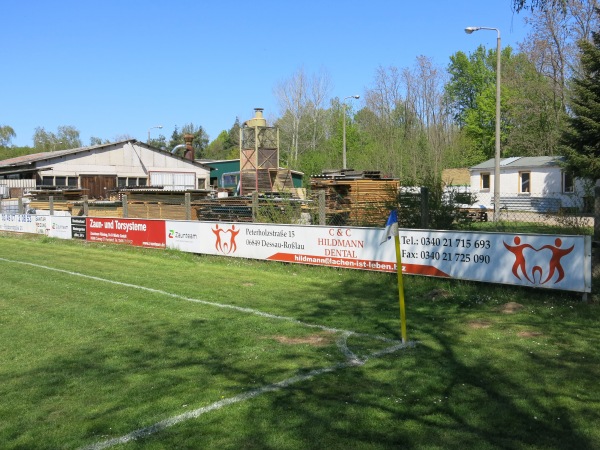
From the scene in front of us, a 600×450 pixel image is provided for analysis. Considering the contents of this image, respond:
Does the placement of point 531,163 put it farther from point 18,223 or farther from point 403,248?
point 403,248

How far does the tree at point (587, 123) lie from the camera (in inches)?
1110

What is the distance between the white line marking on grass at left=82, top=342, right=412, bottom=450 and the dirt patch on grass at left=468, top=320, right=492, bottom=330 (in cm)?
193

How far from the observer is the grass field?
17.5 feet

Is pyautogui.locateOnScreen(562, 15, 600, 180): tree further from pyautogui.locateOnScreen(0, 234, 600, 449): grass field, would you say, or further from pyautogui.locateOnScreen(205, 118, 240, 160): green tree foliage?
pyautogui.locateOnScreen(205, 118, 240, 160): green tree foliage

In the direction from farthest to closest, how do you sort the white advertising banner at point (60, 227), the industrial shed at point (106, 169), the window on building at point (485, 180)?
the window on building at point (485, 180) < the industrial shed at point (106, 169) < the white advertising banner at point (60, 227)

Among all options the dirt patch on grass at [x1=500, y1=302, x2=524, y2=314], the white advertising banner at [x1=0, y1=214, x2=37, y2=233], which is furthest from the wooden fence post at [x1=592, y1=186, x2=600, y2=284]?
the white advertising banner at [x1=0, y1=214, x2=37, y2=233]

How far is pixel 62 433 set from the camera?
5527 mm

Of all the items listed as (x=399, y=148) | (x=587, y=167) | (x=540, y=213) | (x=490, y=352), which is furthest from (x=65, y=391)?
(x=399, y=148)

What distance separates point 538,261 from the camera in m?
10.9

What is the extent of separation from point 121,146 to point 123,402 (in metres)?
46.3

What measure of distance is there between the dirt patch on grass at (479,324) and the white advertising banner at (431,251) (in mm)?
1846

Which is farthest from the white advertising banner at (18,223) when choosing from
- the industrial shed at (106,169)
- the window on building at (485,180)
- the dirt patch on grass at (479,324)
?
the window on building at (485,180)

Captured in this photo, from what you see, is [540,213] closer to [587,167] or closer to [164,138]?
[587,167]

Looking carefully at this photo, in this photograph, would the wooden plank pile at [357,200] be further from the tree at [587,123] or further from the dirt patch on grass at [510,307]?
the tree at [587,123]
